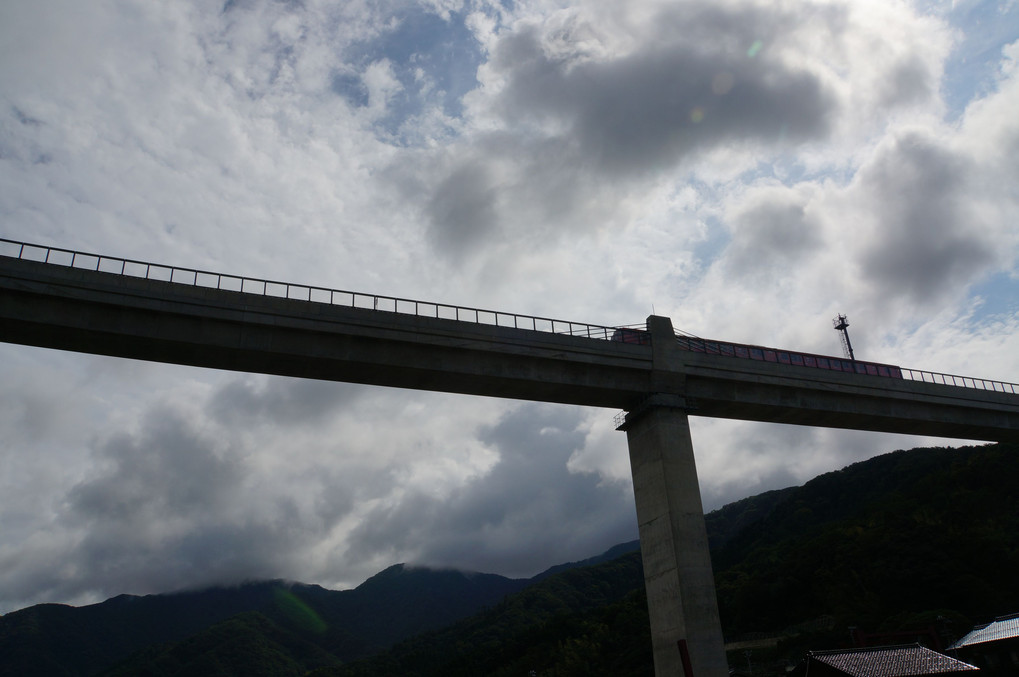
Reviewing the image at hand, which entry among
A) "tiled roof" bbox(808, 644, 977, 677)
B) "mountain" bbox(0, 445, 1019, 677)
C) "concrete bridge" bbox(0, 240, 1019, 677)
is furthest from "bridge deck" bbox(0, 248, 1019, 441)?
"mountain" bbox(0, 445, 1019, 677)

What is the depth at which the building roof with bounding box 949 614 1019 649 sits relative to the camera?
144ft

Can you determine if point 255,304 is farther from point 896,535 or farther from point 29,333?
point 896,535

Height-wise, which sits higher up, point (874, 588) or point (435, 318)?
point (435, 318)

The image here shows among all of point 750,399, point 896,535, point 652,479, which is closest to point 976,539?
point 896,535

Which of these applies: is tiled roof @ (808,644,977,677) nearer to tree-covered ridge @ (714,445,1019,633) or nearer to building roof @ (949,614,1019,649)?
building roof @ (949,614,1019,649)

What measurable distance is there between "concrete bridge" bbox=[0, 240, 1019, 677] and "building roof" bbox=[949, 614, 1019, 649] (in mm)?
16622

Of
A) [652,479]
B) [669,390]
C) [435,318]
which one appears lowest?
[652,479]

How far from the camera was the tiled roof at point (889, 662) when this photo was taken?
2897 centimetres

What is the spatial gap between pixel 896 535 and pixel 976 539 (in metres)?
8.17

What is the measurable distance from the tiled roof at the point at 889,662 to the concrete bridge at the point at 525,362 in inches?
174

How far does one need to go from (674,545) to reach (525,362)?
9.94 m

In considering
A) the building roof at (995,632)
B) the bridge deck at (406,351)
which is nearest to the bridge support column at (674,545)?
the bridge deck at (406,351)

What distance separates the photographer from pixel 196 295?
28047mm

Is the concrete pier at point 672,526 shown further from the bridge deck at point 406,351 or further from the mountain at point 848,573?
the mountain at point 848,573
